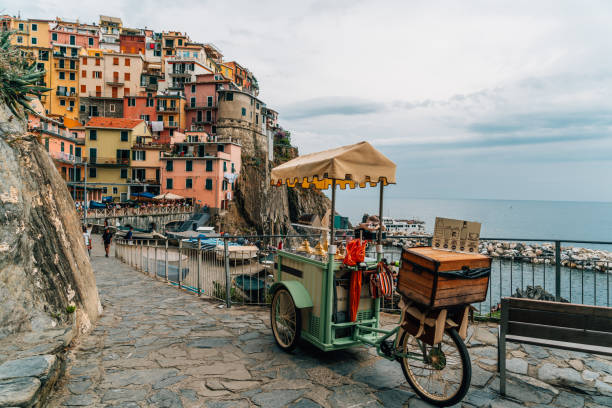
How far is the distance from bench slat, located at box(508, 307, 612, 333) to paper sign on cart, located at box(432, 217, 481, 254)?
0.94 m

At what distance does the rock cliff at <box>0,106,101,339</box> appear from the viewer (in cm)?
464

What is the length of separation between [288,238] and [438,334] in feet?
13.4

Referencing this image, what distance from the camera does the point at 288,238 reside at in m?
7.45

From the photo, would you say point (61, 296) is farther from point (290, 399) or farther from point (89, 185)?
point (89, 185)

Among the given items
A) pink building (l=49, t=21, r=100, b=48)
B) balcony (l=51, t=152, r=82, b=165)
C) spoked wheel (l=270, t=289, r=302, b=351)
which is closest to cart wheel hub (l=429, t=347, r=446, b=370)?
spoked wheel (l=270, t=289, r=302, b=351)

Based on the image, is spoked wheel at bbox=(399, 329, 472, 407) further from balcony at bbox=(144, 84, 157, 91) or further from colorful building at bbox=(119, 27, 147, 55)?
colorful building at bbox=(119, 27, 147, 55)

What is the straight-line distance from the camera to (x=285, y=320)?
5562 millimetres

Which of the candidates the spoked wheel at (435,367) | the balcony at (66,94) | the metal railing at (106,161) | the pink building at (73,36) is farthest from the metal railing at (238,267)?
the pink building at (73,36)

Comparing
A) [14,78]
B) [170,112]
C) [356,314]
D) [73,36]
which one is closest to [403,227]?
[170,112]

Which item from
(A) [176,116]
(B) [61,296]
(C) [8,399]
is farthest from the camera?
(A) [176,116]

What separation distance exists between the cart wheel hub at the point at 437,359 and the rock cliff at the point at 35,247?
4.66 meters

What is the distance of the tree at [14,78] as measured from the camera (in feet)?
20.6

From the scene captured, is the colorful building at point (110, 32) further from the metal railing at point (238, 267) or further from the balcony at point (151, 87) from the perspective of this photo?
the metal railing at point (238, 267)

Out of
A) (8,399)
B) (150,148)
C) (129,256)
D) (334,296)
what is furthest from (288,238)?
(150,148)
